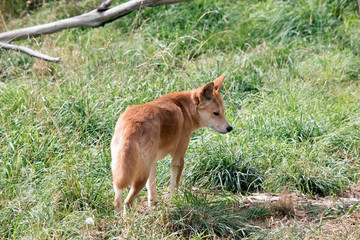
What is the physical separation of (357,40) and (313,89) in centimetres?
187

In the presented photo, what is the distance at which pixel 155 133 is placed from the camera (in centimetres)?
429

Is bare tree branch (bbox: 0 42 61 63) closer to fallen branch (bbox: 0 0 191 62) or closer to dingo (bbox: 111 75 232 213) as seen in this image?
fallen branch (bbox: 0 0 191 62)

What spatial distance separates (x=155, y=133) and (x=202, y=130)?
6.34 ft

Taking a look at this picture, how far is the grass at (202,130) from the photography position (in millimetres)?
4340

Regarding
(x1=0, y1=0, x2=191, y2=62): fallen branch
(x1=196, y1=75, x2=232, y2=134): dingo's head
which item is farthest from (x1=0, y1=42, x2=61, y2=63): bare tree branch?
(x1=196, y1=75, x2=232, y2=134): dingo's head

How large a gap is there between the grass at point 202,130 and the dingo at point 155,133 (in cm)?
32

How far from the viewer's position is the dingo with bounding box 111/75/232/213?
3961 millimetres

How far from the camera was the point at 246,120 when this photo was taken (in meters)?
6.17

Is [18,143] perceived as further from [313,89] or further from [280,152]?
[313,89]

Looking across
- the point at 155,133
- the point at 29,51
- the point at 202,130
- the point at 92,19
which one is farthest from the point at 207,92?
the point at 29,51

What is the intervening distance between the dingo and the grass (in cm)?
32

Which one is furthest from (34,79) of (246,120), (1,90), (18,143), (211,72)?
(246,120)

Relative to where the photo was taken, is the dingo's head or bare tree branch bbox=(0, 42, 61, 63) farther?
bare tree branch bbox=(0, 42, 61, 63)

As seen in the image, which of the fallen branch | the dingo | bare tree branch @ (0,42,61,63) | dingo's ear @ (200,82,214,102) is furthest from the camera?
the fallen branch
